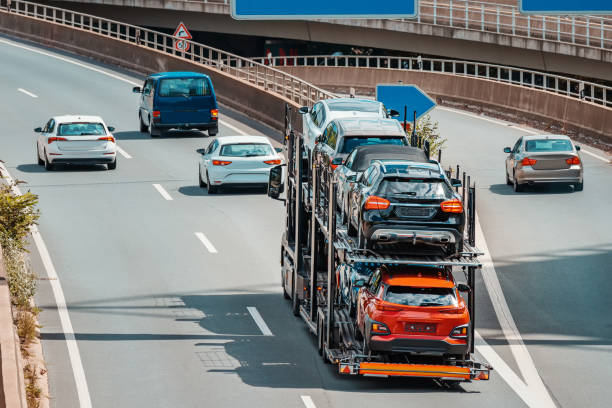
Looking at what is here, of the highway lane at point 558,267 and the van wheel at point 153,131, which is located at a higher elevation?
the van wheel at point 153,131

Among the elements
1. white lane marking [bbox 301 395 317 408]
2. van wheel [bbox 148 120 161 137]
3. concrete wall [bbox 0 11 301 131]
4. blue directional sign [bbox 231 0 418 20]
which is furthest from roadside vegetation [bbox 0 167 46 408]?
concrete wall [bbox 0 11 301 131]

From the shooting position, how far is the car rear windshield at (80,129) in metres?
34.6

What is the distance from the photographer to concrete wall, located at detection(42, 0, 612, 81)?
189 ft

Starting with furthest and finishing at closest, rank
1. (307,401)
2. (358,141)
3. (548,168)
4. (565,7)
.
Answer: (548,168), (358,141), (565,7), (307,401)

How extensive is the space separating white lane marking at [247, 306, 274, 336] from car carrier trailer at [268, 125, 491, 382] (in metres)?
0.58

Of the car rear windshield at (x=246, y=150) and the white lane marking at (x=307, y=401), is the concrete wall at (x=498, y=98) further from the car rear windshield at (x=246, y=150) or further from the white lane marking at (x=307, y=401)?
the white lane marking at (x=307, y=401)

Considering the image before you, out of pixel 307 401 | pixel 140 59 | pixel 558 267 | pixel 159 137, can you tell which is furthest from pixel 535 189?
pixel 140 59

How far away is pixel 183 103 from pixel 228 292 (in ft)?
59.7

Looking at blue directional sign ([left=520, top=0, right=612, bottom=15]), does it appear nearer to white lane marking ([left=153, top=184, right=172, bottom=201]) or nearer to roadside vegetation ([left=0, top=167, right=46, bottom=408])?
roadside vegetation ([left=0, top=167, right=46, bottom=408])

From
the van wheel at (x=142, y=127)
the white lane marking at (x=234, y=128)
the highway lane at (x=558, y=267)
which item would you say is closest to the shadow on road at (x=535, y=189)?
the highway lane at (x=558, y=267)

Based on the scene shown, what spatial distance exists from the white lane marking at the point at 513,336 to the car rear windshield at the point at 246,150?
6602mm

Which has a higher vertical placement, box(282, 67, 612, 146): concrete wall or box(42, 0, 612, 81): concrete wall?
box(42, 0, 612, 81): concrete wall

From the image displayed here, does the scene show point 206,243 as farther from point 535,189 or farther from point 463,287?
point 535,189

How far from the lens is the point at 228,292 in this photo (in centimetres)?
2252
